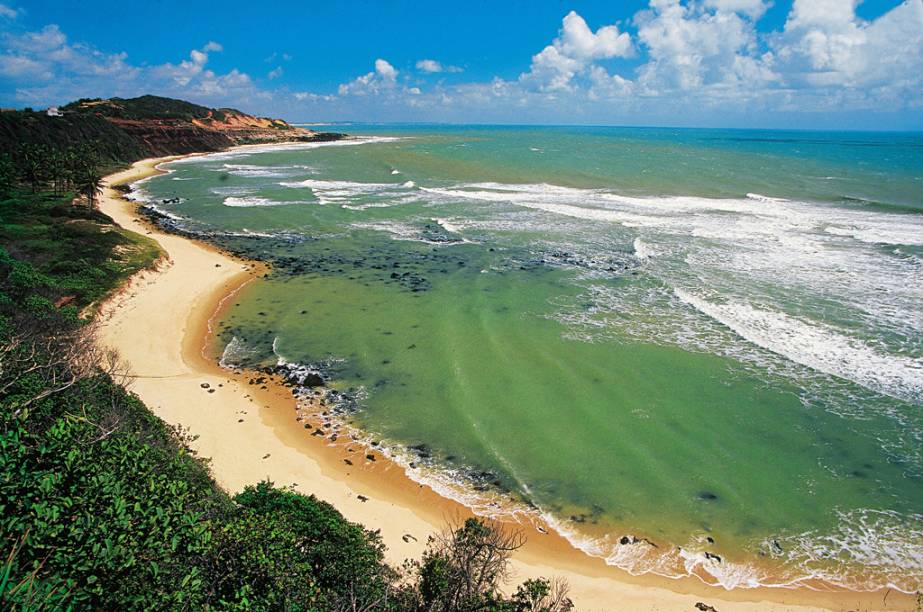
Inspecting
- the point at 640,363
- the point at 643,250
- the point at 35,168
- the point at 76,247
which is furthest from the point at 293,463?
the point at 35,168

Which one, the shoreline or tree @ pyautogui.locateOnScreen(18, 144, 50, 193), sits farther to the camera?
tree @ pyautogui.locateOnScreen(18, 144, 50, 193)

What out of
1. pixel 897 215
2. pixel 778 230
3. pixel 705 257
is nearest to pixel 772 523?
pixel 705 257

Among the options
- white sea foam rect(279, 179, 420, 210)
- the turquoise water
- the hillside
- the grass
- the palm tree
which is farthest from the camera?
the hillside

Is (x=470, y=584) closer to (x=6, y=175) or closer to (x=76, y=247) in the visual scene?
(x=76, y=247)

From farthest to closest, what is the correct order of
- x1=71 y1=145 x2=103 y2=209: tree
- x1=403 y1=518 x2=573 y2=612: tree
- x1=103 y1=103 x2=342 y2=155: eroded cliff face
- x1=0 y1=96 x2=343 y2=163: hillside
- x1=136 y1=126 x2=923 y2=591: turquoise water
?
1. x1=103 y1=103 x2=342 y2=155: eroded cliff face
2. x1=0 y1=96 x2=343 y2=163: hillside
3. x1=71 y1=145 x2=103 y2=209: tree
4. x1=136 y1=126 x2=923 y2=591: turquoise water
5. x1=403 y1=518 x2=573 y2=612: tree

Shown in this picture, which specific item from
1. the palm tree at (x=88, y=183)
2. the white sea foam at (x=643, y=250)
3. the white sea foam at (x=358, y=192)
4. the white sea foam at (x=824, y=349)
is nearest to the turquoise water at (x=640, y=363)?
the white sea foam at (x=824, y=349)

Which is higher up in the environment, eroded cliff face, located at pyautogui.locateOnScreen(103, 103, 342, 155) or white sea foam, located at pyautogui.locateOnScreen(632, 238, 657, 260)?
eroded cliff face, located at pyautogui.locateOnScreen(103, 103, 342, 155)

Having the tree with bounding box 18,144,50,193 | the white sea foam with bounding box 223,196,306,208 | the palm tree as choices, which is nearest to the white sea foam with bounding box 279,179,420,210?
the white sea foam with bounding box 223,196,306,208


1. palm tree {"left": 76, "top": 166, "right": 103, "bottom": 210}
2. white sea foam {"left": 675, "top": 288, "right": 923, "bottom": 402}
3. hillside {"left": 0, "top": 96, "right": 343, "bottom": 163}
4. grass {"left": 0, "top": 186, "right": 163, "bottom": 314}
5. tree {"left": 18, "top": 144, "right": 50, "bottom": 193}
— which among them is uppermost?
hillside {"left": 0, "top": 96, "right": 343, "bottom": 163}

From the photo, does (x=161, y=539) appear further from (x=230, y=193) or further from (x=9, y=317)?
(x=230, y=193)

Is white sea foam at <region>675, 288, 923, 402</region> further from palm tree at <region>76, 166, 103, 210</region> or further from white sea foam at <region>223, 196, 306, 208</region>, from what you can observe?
palm tree at <region>76, 166, 103, 210</region>
